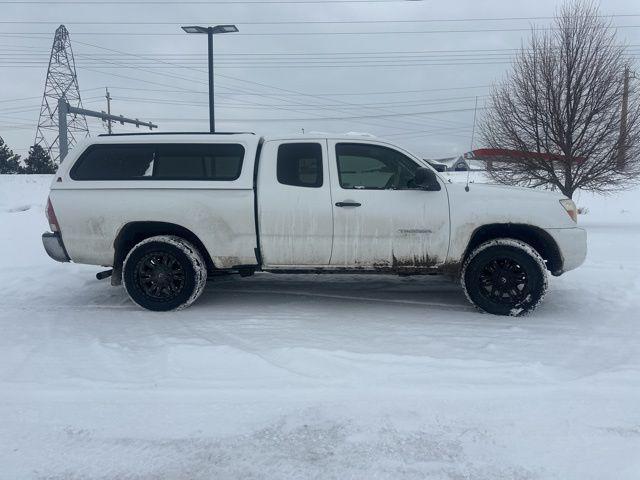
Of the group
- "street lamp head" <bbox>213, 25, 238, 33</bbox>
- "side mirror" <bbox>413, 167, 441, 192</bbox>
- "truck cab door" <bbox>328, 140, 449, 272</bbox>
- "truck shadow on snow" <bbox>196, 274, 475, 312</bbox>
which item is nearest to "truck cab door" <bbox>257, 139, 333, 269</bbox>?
"truck cab door" <bbox>328, 140, 449, 272</bbox>

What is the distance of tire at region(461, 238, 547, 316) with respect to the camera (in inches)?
211

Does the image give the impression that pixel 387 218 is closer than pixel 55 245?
Yes

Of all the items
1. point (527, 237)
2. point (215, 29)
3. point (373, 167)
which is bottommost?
point (527, 237)

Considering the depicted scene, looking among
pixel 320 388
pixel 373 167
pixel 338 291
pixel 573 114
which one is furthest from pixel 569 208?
pixel 573 114

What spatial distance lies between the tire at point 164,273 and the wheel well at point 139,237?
89mm

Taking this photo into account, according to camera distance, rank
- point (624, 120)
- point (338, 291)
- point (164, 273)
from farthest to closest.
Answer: point (624, 120)
point (338, 291)
point (164, 273)

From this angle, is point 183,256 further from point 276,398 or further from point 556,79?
point 556,79

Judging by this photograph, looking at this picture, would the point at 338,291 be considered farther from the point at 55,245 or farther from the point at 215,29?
the point at 215,29

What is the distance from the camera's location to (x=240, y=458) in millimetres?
2904

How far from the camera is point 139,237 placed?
585 cm

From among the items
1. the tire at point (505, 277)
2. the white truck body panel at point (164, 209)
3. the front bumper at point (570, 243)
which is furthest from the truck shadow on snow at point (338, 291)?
the front bumper at point (570, 243)

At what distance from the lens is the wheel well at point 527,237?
548 centimetres

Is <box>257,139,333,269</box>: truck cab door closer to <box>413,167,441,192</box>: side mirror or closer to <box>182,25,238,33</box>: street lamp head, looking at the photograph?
<box>413,167,441,192</box>: side mirror

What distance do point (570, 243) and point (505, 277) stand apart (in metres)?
0.76
